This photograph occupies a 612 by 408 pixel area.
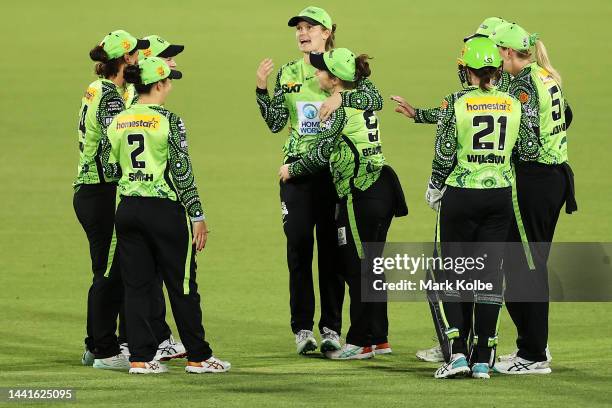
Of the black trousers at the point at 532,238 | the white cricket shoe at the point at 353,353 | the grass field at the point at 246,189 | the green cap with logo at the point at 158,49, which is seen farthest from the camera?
the green cap with logo at the point at 158,49

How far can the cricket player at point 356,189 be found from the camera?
9070 millimetres

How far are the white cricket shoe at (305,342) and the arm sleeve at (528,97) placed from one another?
1927 mm

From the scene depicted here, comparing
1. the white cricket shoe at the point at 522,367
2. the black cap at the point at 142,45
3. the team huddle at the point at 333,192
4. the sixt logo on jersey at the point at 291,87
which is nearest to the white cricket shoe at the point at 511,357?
the team huddle at the point at 333,192

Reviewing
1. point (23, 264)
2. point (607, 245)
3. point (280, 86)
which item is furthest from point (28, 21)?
point (280, 86)

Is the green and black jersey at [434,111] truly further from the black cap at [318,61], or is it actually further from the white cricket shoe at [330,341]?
the white cricket shoe at [330,341]

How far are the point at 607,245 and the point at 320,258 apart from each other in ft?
12.9

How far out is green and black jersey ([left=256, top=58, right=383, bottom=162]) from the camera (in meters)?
9.58

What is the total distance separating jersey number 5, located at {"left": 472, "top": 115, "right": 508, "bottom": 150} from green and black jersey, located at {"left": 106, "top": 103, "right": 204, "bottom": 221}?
59.2 inches

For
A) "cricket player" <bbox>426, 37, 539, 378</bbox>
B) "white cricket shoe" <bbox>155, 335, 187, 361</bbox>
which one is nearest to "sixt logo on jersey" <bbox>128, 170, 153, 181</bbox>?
"white cricket shoe" <bbox>155, 335, 187, 361</bbox>

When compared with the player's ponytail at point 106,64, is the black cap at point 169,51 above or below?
above

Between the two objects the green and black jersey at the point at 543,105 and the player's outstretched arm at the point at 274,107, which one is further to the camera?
the player's outstretched arm at the point at 274,107

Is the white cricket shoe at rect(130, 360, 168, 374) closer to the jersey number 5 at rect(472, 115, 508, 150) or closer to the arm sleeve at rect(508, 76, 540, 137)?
the jersey number 5 at rect(472, 115, 508, 150)

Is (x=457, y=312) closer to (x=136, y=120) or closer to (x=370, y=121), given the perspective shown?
(x=370, y=121)

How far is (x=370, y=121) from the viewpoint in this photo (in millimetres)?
9141
